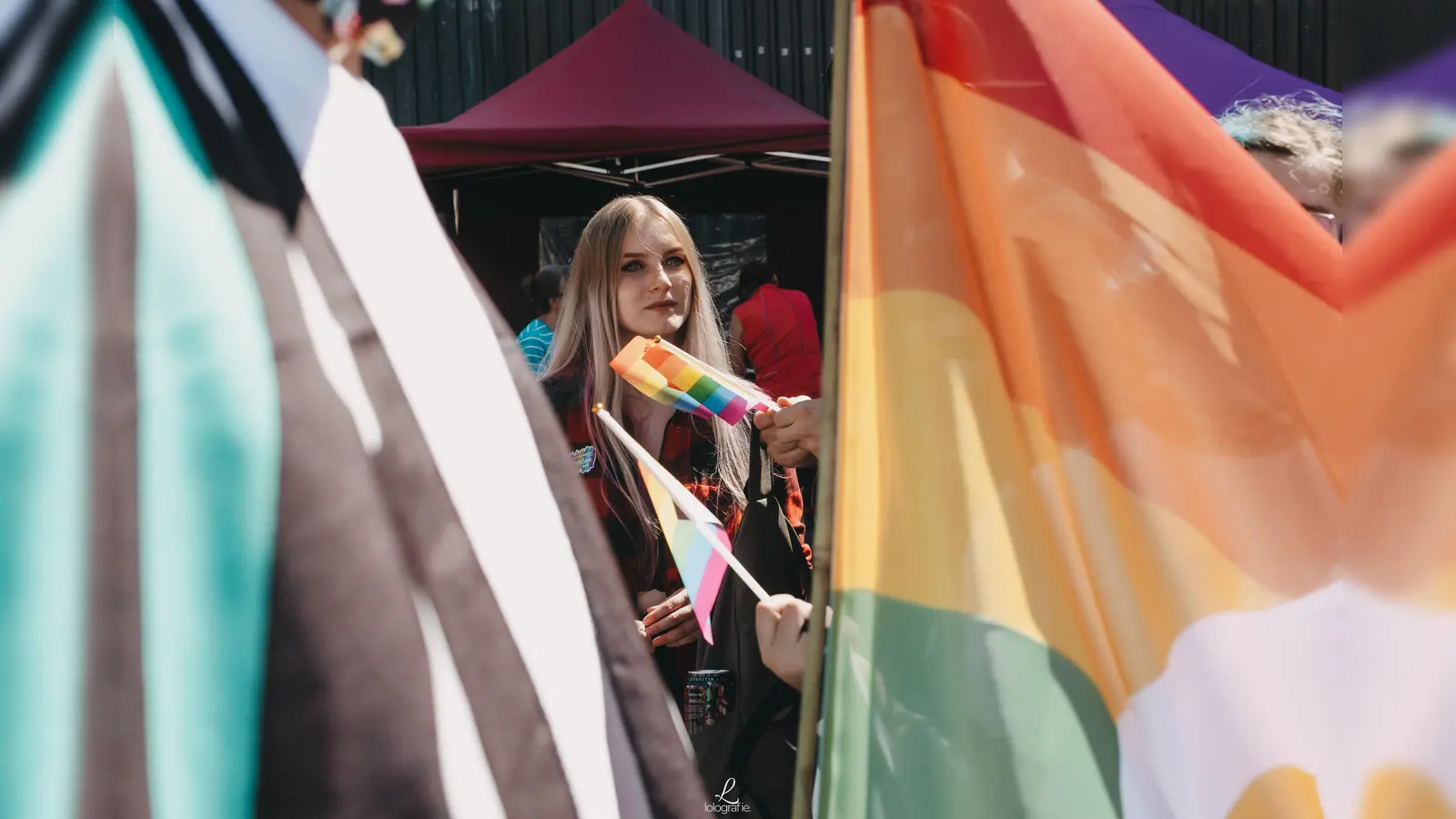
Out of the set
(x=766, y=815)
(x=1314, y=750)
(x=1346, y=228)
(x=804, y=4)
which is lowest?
(x=766, y=815)

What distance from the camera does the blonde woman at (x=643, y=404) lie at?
2.48 m

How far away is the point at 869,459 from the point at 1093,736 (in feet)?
0.98

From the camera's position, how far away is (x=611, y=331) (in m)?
2.76

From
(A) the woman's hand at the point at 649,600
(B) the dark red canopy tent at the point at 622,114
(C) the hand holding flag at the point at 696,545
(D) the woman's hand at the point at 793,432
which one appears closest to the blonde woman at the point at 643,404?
(A) the woman's hand at the point at 649,600

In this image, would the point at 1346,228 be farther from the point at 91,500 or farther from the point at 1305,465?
the point at 91,500

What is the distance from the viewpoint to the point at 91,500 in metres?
A: 0.80

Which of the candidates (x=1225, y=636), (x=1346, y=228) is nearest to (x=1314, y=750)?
(x=1225, y=636)

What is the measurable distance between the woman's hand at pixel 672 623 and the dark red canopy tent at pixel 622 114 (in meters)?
3.56

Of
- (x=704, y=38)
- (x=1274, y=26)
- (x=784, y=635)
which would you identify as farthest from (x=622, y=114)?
(x=1274, y=26)

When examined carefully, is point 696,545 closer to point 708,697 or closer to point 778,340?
point 708,697

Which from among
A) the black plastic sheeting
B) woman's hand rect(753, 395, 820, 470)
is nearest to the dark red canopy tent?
the black plastic sheeting

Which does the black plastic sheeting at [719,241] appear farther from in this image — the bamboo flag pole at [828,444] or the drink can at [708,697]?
the bamboo flag pole at [828,444]

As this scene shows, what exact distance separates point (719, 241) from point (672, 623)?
17.5ft

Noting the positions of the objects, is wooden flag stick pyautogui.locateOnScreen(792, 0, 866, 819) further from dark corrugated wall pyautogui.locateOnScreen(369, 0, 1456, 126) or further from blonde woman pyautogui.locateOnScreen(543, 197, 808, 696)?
dark corrugated wall pyautogui.locateOnScreen(369, 0, 1456, 126)
